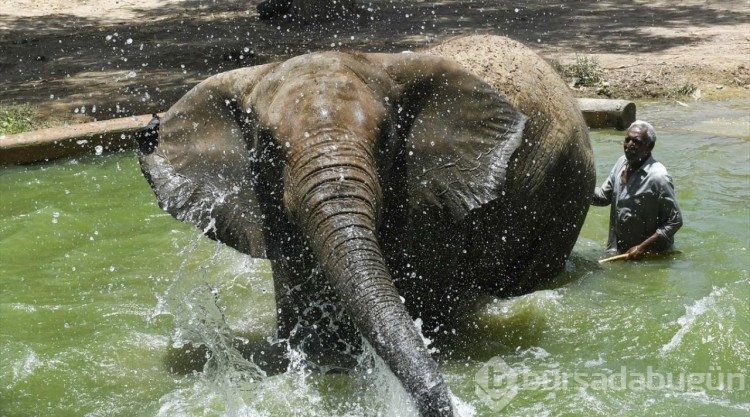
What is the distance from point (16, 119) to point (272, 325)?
630 centimetres

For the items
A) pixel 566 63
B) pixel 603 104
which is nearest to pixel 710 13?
pixel 566 63

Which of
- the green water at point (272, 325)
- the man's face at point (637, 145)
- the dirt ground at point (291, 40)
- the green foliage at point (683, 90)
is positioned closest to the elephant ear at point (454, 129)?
the green water at point (272, 325)

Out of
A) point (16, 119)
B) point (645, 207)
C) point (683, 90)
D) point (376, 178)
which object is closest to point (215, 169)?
point (376, 178)

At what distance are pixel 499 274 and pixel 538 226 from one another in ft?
1.40

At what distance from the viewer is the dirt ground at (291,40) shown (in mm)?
14219

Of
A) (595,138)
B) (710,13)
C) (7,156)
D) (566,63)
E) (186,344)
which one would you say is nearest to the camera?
(186,344)

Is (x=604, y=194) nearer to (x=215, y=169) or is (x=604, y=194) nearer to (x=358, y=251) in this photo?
(x=215, y=169)

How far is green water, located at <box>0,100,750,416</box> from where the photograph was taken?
Result: 19.9ft

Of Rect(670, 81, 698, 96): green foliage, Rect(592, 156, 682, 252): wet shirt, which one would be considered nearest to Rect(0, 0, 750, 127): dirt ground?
Rect(670, 81, 698, 96): green foliage

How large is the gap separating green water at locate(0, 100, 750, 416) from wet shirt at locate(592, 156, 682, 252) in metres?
0.25

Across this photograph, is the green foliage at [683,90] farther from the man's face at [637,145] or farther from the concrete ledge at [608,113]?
the man's face at [637,145]

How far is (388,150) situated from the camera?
5.63 m

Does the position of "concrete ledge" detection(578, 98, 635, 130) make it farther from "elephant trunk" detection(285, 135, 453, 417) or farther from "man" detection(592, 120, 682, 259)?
"elephant trunk" detection(285, 135, 453, 417)

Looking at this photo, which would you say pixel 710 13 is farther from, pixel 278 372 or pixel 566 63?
pixel 278 372
